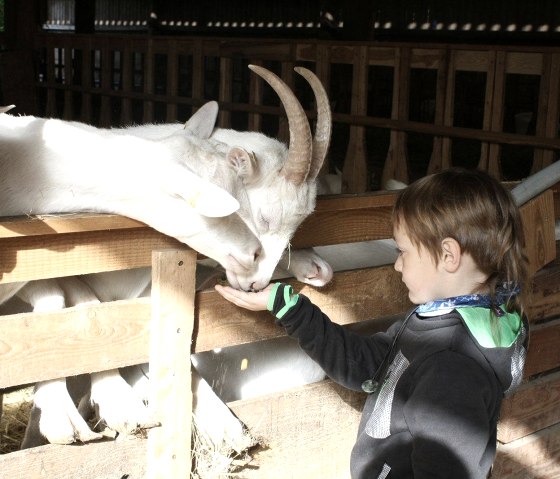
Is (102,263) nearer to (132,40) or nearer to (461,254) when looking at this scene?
(461,254)

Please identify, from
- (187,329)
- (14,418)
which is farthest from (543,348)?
(14,418)

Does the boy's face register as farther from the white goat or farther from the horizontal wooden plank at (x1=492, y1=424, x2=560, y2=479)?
the horizontal wooden plank at (x1=492, y1=424, x2=560, y2=479)

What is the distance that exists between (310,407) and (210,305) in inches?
23.4

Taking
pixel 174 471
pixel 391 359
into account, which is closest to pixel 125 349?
pixel 174 471

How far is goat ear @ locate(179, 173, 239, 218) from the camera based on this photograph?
9.30 ft

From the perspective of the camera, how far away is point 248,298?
2613mm

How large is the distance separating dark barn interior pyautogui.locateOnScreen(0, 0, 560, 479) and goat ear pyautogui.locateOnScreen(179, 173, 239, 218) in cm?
35

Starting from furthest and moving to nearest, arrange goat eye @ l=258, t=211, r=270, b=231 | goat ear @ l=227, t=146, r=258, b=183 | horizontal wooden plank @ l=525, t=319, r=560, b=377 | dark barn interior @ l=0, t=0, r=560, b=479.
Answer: dark barn interior @ l=0, t=0, r=560, b=479
horizontal wooden plank @ l=525, t=319, r=560, b=377
goat eye @ l=258, t=211, r=270, b=231
goat ear @ l=227, t=146, r=258, b=183

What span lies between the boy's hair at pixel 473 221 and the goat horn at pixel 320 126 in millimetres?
816

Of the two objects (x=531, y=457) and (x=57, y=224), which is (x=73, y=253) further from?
(x=531, y=457)

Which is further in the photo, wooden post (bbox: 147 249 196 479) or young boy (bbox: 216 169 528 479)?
wooden post (bbox: 147 249 196 479)

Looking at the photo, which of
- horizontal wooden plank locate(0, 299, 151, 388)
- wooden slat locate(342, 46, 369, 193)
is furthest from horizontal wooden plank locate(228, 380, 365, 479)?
wooden slat locate(342, 46, 369, 193)

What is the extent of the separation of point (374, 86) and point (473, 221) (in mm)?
13890

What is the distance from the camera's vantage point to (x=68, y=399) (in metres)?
2.73
